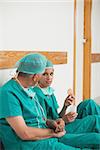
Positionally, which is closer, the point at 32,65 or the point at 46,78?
the point at 32,65

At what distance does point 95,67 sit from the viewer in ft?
14.6

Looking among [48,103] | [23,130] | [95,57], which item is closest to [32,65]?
[23,130]

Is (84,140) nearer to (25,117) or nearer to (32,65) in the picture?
(25,117)

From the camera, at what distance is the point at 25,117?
1797 millimetres

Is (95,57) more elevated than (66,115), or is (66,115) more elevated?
(95,57)

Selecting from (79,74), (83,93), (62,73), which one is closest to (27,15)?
(62,73)

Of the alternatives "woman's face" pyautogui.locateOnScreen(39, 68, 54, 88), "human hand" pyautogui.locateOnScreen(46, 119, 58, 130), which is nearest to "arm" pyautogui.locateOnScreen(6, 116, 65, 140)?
"human hand" pyautogui.locateOnScreen(46, 119, 58, 130)

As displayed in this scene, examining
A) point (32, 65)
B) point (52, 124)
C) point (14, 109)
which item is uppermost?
point (32, 65)

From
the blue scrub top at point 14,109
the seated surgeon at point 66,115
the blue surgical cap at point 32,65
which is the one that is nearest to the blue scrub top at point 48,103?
the seated surgeon at point 66,115

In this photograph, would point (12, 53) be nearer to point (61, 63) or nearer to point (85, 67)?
point (61, 63)

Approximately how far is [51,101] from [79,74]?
157 centimetres

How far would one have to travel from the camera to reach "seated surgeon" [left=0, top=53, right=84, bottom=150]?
165 cm

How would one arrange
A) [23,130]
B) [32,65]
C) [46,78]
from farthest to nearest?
[46,78] < [32,65] < [23,130]

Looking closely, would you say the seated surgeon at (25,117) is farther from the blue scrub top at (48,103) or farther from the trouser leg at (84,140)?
the blue scrub top at (48,103)
